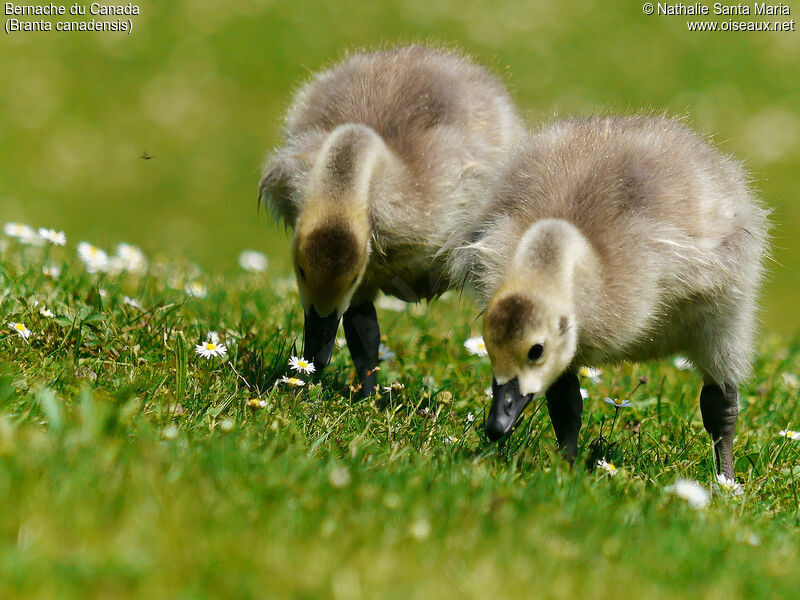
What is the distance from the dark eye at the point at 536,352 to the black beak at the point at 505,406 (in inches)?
4.9

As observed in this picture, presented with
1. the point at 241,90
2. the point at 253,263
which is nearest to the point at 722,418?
the point at 253,263

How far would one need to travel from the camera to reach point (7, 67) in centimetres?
1859

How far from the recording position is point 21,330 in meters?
4.63

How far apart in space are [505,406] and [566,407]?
79cm

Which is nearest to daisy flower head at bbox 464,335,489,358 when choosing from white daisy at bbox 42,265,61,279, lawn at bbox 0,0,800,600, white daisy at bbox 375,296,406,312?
lawn at bbox 0,0,800,600

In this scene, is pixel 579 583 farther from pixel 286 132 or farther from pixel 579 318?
pixel 286 132

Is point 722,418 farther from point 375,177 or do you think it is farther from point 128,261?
point 128,261

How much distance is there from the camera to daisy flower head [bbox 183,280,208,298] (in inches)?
256

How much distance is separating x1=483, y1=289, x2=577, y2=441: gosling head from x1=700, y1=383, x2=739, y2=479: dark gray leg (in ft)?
4.37

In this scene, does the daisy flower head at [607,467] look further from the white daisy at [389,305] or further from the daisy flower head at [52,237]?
the white daisy at [389,305]

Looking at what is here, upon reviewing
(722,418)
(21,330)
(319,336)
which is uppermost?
(21,330)

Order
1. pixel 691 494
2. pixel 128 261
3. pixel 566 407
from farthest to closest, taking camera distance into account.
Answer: pixel 128 261 < pixel 566 407 < pixel 691 494

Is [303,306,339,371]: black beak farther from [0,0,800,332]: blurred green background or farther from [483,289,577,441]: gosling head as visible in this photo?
[0,0,800,332]: blurred green background

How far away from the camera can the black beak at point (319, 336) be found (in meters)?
5.53
